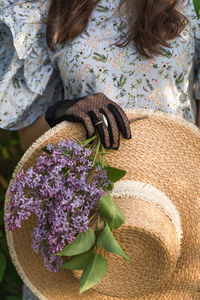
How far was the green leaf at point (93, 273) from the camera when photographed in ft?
2.65

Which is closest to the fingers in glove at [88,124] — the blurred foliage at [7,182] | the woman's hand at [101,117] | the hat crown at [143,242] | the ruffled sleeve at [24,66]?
the woman's hand at [101,117]

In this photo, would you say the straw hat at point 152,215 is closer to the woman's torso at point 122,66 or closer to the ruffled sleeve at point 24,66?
the woman's torso at point 122,66

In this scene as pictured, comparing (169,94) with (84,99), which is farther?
(169,94)

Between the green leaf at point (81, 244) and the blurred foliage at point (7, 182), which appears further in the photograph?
the blurred foliage at point (7, 182)

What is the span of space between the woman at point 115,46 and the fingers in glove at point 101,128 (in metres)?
0.22

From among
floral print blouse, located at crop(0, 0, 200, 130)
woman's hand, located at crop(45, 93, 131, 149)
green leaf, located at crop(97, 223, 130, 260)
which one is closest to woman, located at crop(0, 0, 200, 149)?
floral print blouse, located at crop(0, 0, 200, 130)

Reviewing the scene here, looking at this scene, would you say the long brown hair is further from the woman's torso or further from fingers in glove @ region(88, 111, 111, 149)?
fingers in glove @ region(88, 111, 111, 149)

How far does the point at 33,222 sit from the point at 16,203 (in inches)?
10.4

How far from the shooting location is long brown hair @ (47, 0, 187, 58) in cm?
109

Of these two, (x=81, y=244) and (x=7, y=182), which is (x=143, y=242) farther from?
(x=7, y=182)

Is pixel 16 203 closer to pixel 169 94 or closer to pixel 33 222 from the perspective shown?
pixel 33 222

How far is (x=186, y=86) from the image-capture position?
1167 mm

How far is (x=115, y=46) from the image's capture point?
1130 mm

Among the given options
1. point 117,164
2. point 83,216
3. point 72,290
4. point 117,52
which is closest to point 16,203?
point 83,216
